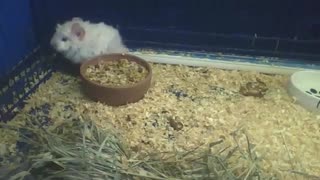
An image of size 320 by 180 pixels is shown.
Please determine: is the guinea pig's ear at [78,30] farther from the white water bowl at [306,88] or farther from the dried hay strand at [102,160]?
the white water bowl at [306,88]

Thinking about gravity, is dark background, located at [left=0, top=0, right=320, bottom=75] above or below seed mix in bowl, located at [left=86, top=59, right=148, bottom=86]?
above

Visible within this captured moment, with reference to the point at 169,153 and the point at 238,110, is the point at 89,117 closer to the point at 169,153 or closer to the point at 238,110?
the point at 169,153

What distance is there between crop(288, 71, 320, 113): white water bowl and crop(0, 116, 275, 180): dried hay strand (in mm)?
328

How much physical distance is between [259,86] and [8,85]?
31.3 inches

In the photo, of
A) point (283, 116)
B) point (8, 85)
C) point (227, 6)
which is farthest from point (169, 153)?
point (227, 6)

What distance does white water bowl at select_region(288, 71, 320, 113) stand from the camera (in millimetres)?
1437

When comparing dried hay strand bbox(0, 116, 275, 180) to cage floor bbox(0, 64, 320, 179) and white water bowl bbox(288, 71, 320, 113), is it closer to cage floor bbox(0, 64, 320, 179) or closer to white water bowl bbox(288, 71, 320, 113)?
cage floor bbox(0, 64, 320, 179)

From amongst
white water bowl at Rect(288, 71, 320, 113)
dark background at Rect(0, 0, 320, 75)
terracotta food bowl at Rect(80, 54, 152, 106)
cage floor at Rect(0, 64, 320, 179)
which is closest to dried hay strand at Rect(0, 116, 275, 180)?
cage floor at Rect(0, 64, 320, 179)

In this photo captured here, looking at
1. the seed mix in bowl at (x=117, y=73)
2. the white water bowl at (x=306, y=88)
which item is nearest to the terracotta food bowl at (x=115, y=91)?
the seed mix in bowl at (x=117, y=73)

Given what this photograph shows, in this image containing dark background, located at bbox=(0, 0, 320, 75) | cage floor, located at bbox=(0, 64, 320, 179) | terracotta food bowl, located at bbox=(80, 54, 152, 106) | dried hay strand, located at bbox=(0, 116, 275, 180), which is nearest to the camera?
dried hay strand, located at bbox=(0, 116, 275, 180)

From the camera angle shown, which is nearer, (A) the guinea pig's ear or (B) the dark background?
(A) the guinea pig's ear

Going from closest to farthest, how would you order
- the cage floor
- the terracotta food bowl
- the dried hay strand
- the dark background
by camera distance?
1. the dried hay strand
2. the cage floor
3. the terracotta food bowl
4. the dark background

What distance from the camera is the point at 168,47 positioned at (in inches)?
69.0

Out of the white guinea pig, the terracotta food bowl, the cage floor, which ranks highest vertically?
the white guinea pig
